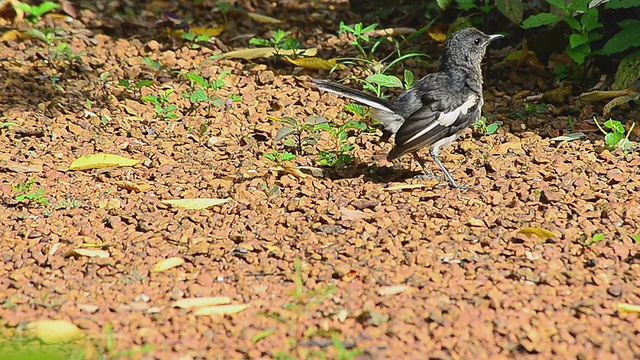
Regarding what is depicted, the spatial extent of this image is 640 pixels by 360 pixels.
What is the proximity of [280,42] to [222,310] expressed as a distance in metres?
4.65

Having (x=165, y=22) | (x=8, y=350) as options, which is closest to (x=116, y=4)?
(x=165, y=22)

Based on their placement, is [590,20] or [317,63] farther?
[317,63]

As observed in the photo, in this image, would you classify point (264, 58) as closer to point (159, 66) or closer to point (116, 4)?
point (159, 66)

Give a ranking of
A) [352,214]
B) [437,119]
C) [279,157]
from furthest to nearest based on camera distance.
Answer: [279,157] → [437,119] → [352,214]

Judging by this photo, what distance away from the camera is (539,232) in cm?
532

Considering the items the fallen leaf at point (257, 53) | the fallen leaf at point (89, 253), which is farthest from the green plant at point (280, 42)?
the fallen leaf at point (89, 253)

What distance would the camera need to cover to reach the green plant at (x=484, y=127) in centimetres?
706

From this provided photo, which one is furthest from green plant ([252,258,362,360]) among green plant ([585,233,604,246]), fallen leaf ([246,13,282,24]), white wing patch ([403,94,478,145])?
fallen leaf ([246,13,282,24])

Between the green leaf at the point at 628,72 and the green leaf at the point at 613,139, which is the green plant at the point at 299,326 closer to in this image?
the green leaf at the point at 613,139

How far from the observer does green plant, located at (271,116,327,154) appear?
661cm

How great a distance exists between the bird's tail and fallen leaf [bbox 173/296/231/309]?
1967 mm

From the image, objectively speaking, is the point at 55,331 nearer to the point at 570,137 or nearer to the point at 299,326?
the point at 299,326

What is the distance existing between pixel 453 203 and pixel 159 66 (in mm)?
3561

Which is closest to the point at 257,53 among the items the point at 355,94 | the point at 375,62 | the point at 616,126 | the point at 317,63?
the point at 317,63
